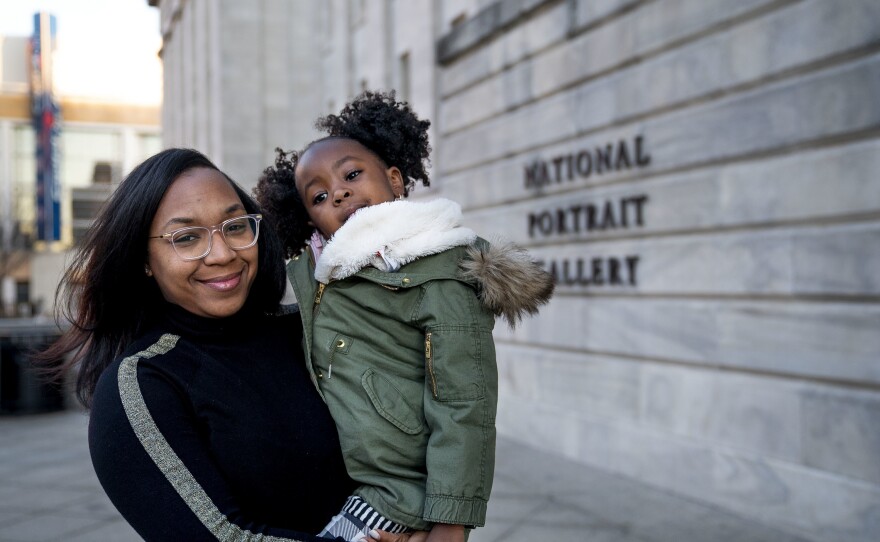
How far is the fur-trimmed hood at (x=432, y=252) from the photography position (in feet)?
6.76

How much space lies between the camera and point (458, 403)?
1.96 metres

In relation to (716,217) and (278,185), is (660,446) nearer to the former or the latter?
(716,217)

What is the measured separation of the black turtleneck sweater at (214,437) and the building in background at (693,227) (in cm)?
274

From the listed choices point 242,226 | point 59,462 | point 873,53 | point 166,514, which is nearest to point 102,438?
point 166,514

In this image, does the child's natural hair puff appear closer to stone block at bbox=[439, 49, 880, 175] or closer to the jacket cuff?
the jacket cuff

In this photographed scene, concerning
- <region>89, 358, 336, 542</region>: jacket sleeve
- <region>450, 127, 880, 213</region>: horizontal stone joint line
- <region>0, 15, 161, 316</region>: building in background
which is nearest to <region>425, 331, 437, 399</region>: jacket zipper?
<region>89, 358, 336, 542</region>: jacket sleeve

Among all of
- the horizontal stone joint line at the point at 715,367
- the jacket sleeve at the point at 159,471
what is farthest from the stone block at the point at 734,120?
the jacket sleeve at the point at 159,471

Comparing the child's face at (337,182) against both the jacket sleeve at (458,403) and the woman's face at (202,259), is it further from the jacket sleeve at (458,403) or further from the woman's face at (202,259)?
the jacket sleeve at (458,403)

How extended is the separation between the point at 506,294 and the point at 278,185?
3.40 ft

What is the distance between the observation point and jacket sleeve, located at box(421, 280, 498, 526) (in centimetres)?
192

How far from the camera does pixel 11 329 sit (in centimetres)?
1153

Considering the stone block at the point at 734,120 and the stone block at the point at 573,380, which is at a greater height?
the stone block at the point at 734,120

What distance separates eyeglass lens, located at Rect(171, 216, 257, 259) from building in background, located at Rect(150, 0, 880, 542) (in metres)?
2.71

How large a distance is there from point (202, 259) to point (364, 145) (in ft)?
2.51
